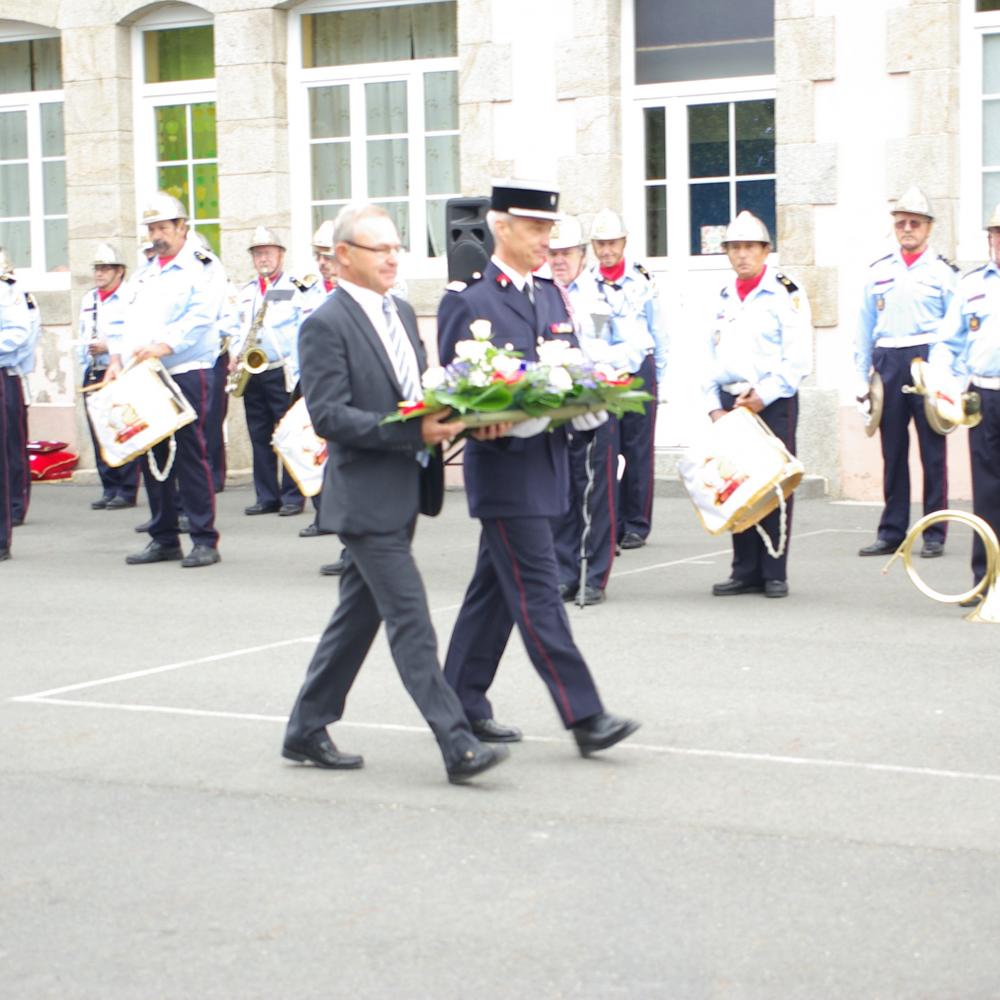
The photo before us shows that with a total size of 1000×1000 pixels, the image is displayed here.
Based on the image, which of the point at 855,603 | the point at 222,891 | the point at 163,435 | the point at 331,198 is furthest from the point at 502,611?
the point at 331,198

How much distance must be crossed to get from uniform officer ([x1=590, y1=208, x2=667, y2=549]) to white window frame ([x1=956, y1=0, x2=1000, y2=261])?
3.13m

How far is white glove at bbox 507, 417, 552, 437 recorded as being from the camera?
21.7ft

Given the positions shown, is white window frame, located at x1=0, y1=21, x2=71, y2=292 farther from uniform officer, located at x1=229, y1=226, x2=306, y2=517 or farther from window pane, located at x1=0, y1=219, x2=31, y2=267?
uniform officer, located at x1=229, y1=226, x2=306, y2=517

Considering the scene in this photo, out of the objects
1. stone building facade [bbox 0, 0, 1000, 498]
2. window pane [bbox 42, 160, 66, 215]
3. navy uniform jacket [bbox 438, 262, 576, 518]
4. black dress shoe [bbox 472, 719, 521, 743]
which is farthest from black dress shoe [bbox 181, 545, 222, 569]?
window pane [bbox 42, 160, 66, 215]

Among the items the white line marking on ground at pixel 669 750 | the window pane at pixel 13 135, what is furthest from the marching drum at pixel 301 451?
the window pane at pixel 13 135

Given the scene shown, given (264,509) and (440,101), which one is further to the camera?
(440,101)

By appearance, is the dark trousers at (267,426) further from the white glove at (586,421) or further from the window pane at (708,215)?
the white glove at (586,421)

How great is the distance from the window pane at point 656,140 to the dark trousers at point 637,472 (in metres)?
4.02

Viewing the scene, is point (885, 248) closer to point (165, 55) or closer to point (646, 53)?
point (646, 53)

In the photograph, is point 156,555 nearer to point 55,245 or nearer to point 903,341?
point 903,341

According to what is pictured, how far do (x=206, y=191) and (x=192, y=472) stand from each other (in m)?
7.55

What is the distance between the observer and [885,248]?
49.4 feet

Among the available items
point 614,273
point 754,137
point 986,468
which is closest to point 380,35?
point 754,137

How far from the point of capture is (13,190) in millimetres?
20281
